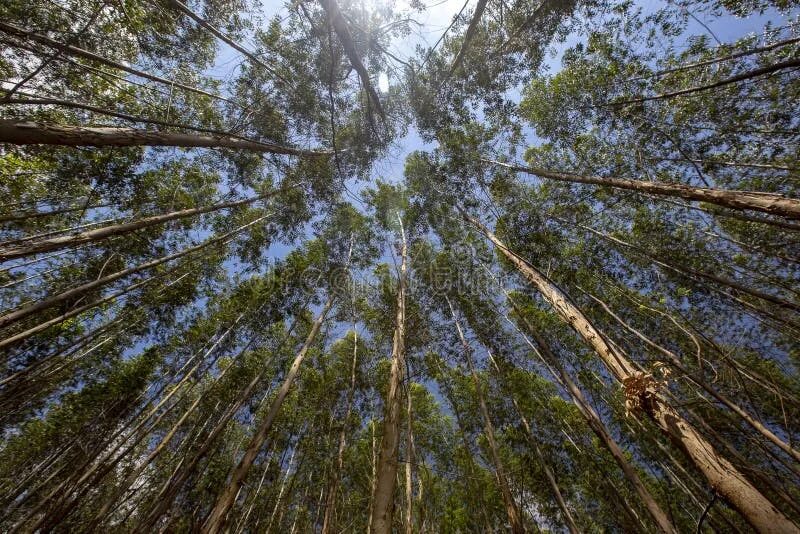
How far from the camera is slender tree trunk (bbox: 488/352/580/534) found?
→ 5079 millimetres

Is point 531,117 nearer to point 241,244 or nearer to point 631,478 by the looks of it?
point 631,478

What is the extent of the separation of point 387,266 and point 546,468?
6.64 m

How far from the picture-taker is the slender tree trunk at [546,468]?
16.7 feet

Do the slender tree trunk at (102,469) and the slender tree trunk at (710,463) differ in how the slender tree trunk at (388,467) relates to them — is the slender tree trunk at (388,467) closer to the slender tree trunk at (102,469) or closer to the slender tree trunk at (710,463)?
the slender tree trunk at (710,463)

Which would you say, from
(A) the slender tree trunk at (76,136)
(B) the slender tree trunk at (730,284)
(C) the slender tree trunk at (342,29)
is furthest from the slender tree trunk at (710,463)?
(A) the slender tree trunk at (76,136)

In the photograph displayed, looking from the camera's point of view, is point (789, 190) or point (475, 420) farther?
point (475, 420)

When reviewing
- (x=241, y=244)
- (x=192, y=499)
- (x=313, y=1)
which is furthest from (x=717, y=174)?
(x=192, y=499)

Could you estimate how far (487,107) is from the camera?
7.11 m

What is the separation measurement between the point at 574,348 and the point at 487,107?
22.2 feet

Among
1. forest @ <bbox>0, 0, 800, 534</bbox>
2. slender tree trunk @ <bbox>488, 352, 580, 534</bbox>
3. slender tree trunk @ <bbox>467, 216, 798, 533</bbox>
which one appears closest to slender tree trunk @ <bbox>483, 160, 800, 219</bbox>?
forest @ <bbox>0, 0, 800, 534</bbox>

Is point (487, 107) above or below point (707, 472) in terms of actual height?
above

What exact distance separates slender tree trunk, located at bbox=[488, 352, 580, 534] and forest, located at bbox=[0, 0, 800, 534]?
10cm

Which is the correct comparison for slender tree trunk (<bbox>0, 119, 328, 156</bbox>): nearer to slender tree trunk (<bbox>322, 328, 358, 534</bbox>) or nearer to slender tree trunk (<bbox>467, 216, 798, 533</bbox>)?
slender tree trunk (<bbox>467, 216, 798, 533</bbox>)

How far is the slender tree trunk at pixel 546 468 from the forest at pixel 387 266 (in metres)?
0.10
